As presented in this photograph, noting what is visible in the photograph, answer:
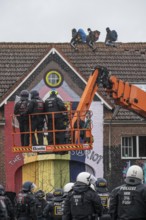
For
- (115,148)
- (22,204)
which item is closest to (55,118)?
(22,204)

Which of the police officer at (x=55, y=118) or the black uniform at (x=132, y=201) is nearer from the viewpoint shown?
the black uniform at (x=132, y=201)

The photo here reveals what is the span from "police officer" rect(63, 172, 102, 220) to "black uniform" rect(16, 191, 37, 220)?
17.6 ft

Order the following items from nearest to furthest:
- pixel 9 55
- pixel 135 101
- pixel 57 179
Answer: pixel 135 101 → pixel 57 179 → pixel 9 55

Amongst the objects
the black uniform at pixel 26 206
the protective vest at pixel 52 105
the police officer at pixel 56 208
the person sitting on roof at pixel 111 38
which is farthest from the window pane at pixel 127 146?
the black uniform at pixel 26 206

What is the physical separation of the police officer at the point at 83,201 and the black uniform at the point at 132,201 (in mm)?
1651

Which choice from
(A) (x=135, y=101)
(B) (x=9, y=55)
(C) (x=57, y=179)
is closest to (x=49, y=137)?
(A) (x=135, y=101)

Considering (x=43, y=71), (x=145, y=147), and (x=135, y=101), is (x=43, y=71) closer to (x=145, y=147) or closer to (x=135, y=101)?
(x=145, y=147)

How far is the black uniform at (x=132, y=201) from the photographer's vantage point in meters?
18.9

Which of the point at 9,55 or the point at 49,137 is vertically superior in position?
the point at 9,55

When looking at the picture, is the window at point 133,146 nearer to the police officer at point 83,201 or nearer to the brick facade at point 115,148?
the brick facade at point 115,148

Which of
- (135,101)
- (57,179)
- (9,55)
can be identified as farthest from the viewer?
(9,55)

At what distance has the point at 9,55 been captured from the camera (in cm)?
4794

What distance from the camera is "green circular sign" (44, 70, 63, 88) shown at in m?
45.3

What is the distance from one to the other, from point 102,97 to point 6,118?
4.87 meters
